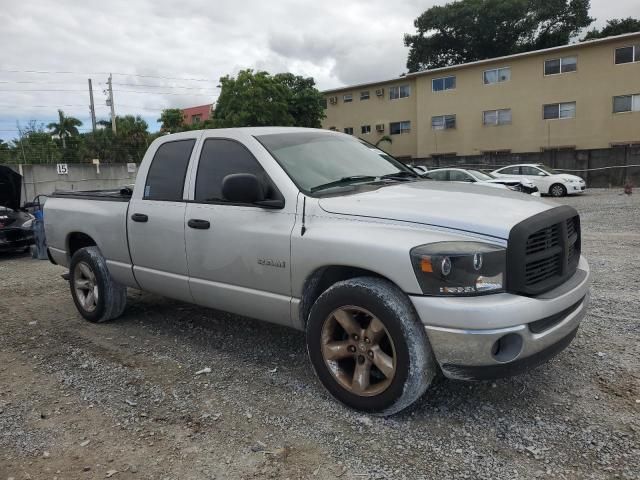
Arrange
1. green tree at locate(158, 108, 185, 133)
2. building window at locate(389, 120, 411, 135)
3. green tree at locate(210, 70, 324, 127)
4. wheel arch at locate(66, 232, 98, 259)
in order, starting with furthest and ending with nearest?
green tree at locate(158, 108, 185, 133)
building window at locate(389, 120, 411, 135)
green tree at locate(210, 70, 324, 127)
wheel arch at locate(66, 232, 98, 259)

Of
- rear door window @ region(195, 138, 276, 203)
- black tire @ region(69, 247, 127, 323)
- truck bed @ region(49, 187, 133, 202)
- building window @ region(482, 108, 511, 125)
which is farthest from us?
building window @ region(482, 108, 511, 125)

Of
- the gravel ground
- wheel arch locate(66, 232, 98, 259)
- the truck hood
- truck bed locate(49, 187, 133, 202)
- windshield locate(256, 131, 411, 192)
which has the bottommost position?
the gravel ground

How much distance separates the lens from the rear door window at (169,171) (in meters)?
4.47

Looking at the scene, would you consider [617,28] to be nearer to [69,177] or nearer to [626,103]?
[626,103]

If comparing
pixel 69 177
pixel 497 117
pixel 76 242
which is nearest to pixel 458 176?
pixel 76 242

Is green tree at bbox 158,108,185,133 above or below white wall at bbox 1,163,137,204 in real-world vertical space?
above

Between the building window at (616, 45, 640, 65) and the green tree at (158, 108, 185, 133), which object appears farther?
the green tree at (158, 108, 185, 133)

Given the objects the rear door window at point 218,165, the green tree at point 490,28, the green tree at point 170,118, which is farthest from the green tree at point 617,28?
the rear door window at point 218,165

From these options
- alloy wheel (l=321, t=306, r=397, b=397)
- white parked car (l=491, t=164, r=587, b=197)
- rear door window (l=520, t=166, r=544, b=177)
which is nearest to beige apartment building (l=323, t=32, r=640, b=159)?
white parked car (l=491, t=164, r=587, b=197)

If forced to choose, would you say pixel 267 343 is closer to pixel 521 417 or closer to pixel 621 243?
pixel 521 417

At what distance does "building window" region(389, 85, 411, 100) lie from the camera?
122 feet

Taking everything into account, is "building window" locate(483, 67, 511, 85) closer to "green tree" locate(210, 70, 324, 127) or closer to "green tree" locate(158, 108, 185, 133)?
"green tree" locate(210, 70, 324, 127)

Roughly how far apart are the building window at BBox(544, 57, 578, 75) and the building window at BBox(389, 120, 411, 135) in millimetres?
10139

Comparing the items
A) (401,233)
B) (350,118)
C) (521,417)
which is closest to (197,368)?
(401,233)
